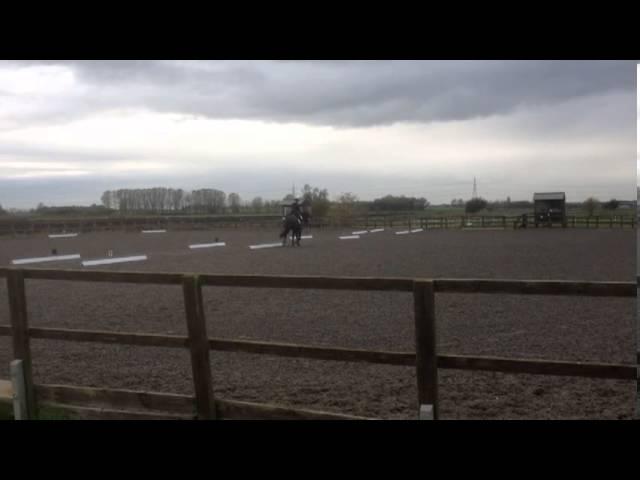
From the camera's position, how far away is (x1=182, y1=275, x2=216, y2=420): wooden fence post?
343 cm

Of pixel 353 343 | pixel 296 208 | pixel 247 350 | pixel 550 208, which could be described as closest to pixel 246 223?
pixel 296 208

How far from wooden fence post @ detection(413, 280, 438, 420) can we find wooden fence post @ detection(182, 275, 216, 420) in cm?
128

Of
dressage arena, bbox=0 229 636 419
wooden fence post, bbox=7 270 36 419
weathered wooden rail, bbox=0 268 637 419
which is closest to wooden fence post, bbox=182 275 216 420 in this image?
weathered wooden rail, bbox=0 268 637 419

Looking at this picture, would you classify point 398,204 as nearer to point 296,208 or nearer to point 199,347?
point 296,208

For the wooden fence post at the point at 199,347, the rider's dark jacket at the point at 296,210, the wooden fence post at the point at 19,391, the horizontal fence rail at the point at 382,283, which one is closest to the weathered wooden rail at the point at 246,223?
the rider's dark jacket at the point at 296,210

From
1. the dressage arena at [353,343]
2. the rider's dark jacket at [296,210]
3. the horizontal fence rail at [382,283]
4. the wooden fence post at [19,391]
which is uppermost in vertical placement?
the rider's dark jacket at [296,210]

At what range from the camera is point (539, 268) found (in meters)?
13.8

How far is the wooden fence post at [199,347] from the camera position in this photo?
3.43 meters

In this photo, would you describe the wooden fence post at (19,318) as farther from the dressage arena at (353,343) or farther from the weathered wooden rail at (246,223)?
the weathered wooden rail at (246,223)

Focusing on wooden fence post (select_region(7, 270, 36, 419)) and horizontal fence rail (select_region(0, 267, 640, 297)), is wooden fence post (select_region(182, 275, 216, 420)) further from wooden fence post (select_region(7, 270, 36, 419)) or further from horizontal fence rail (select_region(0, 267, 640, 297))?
wooden fence post (select_region(7, 270, 36, 419))

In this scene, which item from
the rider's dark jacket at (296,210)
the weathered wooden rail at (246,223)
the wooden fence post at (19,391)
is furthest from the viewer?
the weathered wooden rail at (246,223)
